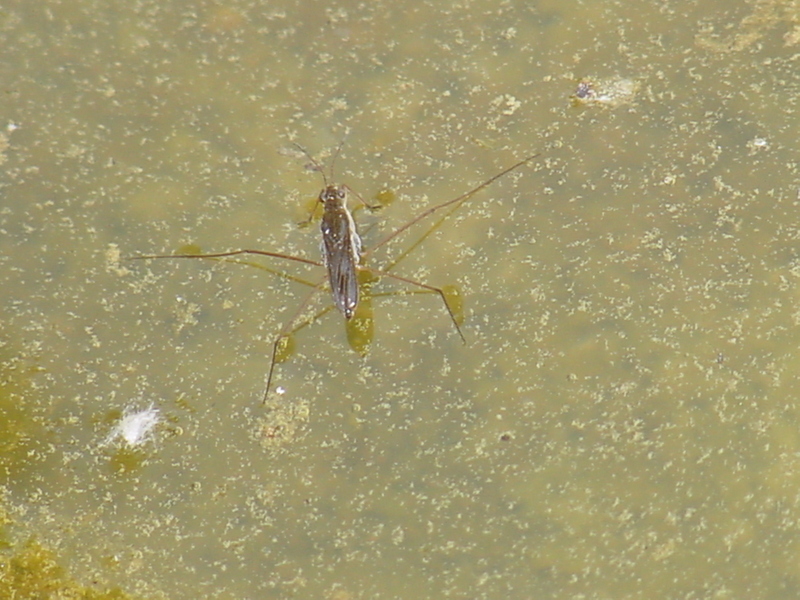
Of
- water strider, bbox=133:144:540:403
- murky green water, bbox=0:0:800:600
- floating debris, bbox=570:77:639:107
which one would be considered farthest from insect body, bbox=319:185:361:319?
floating debris, bbox=570:77:639:107

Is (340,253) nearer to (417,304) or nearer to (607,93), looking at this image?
(417,304)

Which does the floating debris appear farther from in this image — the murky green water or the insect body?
the insect body

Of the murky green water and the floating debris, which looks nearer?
the murky green water

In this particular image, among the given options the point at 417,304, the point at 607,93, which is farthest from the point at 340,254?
the point at 607,93

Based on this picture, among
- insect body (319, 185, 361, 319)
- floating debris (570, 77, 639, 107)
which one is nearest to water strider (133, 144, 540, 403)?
insect body (319, 185, 361, 319)

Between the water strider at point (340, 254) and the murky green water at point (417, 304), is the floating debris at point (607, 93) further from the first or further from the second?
the water strider at point (340, 254)

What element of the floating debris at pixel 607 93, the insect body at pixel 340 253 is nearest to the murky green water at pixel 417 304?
the floating debris at pixel 607 93

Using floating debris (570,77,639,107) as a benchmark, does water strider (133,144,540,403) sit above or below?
below
